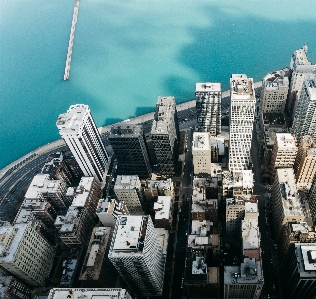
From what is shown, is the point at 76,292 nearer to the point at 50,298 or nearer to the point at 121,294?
the point at 50,298

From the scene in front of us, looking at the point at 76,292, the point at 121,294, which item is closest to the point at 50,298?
the point at 76,292
